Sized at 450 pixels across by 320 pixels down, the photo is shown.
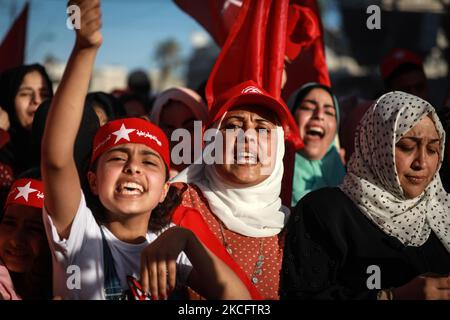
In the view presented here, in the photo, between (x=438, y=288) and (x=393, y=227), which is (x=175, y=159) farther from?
(x=438, y=288)

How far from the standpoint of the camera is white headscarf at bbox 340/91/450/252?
3070 mm

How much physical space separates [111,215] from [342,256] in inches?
39.6

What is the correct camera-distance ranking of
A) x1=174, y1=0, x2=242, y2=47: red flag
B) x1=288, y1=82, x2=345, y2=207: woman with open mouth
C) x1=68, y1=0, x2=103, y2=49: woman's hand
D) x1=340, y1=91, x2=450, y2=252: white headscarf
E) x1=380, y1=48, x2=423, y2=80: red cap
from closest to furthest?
x1=68, y1=0, x2=103, y2=49: woman's hand < x1=340, y1=91, x2=450, y2=252: white headscarf < x1=288, y1=82, x2=345, y2=207: woman with open mouth < x1=174, y1=0, x2=242, y2=47: red flag < x1=380, y1=48, x2=423, y2=80: red cap

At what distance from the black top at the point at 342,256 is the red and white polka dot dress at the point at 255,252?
0.06 m

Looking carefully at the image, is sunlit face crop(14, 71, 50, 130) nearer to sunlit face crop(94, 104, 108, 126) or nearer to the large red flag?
sunlit face crop(94, 104, 108, 126)

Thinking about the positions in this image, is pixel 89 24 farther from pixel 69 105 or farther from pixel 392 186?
pixel 392 186

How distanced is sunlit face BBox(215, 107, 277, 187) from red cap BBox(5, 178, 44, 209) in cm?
83

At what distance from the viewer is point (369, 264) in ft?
9.77

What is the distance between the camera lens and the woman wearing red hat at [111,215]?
7.75ft

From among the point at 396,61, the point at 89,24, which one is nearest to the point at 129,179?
the point at 89,24

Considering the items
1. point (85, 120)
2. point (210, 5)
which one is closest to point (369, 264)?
point (85, 120)

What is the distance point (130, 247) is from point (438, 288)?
1.23 meters

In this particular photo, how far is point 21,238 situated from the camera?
2949 mm

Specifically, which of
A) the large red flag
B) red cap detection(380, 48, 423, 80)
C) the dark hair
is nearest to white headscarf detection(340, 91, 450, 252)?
the dark hair
